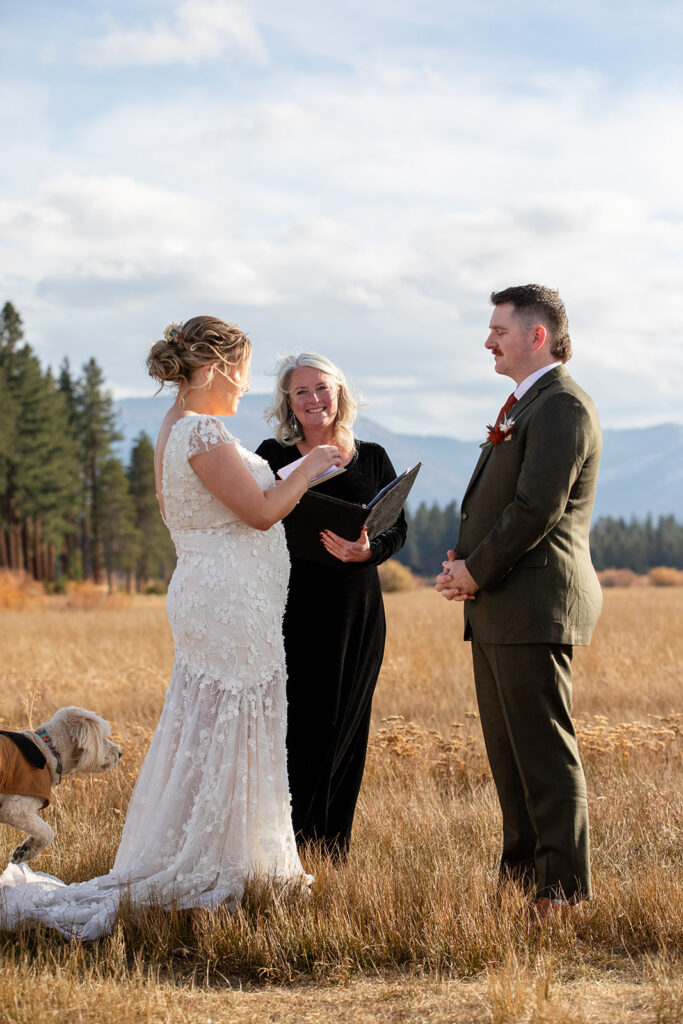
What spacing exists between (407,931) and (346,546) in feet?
6.09

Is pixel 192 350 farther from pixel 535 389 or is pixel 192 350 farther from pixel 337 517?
pixel 535 389

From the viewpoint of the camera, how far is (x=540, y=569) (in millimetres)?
3982

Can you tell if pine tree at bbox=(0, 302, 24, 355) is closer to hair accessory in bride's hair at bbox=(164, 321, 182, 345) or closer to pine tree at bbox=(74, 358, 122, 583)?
pine tree at bbox=(74, 358, 122, 583)

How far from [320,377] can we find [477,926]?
110 inches

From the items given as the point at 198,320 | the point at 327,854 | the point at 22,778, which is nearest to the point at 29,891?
the point at 22,778

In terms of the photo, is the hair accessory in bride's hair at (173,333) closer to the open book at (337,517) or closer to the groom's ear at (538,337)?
the open book at (337,517)

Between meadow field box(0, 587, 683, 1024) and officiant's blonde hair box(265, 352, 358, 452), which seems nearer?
meadow field box(0, 587, 683, 1024)

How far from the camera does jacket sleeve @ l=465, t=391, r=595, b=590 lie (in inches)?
152

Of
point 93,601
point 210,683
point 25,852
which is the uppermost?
point 210,683

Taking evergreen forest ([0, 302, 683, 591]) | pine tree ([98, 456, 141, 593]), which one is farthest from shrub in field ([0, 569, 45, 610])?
pine tree ([98, 456, 141, 593])

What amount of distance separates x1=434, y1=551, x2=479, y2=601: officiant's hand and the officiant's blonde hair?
128 centimetres

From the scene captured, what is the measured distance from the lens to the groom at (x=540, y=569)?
3.92 meters

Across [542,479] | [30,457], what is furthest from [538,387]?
[30,457]

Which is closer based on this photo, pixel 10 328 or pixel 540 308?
pixel 540 308
